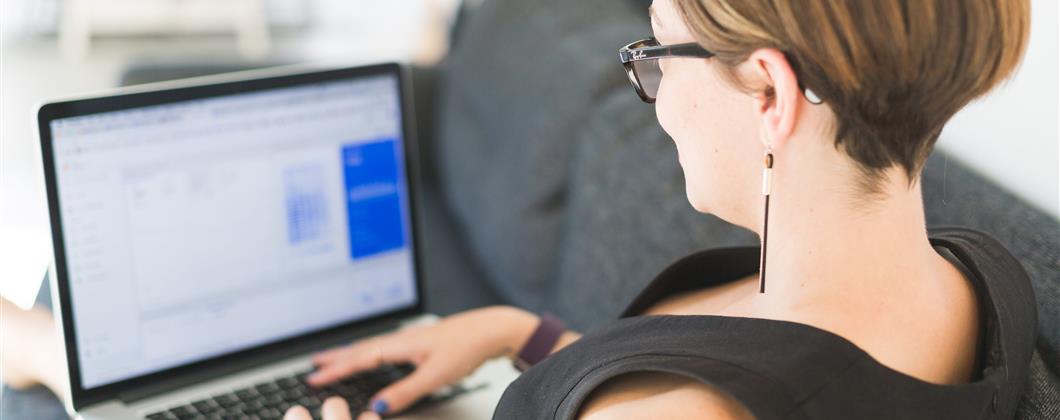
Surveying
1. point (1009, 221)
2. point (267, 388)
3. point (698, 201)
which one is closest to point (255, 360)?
point (267, 388)

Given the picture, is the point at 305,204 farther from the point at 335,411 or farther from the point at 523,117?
the point at 523,117

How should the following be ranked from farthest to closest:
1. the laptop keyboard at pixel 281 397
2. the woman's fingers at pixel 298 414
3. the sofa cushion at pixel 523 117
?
the sofa cushion at pixel 523 117 → the laptop keyboard at pixel 281 397 → the woman's fingers at pixel 298 414

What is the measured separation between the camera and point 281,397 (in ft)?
3.41

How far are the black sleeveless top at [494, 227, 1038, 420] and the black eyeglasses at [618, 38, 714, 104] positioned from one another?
20 centimetres

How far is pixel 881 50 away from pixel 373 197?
660mm

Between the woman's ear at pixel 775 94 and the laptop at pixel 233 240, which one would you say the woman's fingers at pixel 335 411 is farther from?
the woman's ear at pixel 775 94

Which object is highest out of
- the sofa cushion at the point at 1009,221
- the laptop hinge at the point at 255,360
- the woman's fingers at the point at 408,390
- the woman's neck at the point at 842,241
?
the woman's neck at the point at 842,241

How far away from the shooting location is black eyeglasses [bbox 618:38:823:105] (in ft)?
2.33

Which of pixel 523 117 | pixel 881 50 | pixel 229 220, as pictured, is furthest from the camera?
pixel 523 117

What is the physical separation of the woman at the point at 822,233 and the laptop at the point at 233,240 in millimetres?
364

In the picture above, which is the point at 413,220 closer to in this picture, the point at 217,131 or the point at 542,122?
the point at 217,131

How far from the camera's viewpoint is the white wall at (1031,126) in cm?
100

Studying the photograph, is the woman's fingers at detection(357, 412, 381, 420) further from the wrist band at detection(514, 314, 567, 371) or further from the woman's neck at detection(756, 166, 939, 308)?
the woman's neck at detection(756, 166, 939, 308)

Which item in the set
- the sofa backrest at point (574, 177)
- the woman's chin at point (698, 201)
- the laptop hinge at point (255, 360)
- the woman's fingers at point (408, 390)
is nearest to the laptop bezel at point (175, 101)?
the laptop hinge at point (255, 360)
